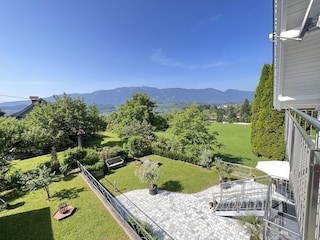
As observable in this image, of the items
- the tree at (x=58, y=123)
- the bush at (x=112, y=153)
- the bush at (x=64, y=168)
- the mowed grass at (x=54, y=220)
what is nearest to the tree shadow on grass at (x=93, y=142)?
the tree at (x=58, y=123)

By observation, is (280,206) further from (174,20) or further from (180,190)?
(174,20)

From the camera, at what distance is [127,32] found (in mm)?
24281

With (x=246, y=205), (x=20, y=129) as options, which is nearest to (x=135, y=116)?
(x=20, y=129)

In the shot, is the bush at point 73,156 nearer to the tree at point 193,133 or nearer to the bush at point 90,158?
the bush at point 90,158

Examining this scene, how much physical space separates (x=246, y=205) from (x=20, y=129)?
2332 centimetres

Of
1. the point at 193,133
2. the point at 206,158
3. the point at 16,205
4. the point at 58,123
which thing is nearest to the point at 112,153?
the point at 16,205

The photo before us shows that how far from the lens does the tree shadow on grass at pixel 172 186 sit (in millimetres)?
11547

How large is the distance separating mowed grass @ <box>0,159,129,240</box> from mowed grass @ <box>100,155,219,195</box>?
7.81 ft

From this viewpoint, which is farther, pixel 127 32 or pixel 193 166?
pixel 127 32

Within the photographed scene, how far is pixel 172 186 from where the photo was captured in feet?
39.4

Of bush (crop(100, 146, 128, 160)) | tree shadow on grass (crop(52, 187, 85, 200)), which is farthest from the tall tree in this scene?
tree shadow on grass (crop(52, 187, 85, 200))

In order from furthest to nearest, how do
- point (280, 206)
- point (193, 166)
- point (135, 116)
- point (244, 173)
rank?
point (135, 116), point (193, 166), point (244, 173), point (280, 206)

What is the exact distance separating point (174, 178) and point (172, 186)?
1.30 metres

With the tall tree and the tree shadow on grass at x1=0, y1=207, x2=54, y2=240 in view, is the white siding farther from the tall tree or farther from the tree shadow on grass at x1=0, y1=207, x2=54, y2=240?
the tree shadow on grass at x1=0, y1=207, x2=54, y2=240
